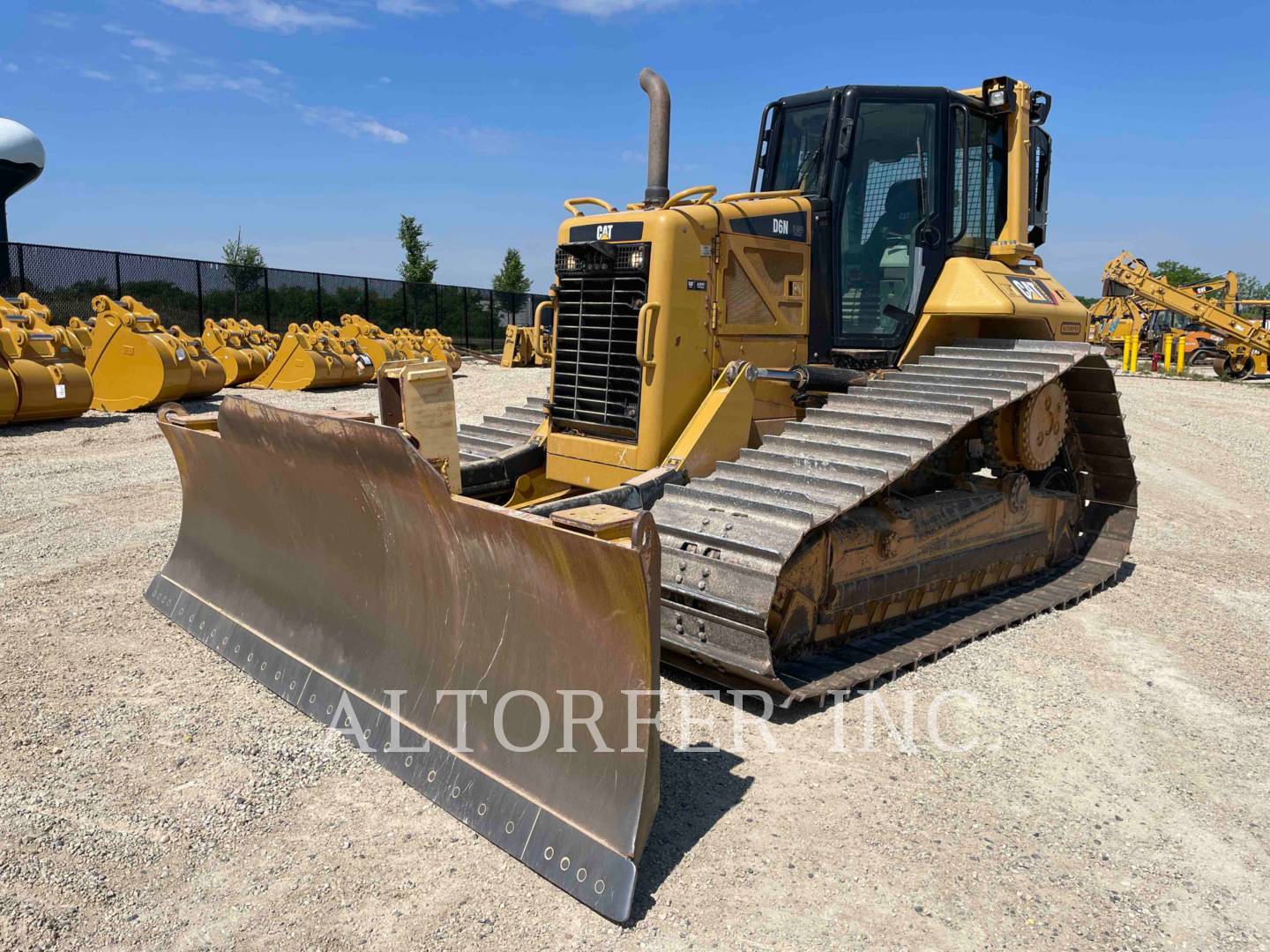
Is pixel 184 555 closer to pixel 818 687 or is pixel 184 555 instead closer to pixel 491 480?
pixel 491 480

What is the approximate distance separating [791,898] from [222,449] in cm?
360

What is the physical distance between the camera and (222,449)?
4.92 m

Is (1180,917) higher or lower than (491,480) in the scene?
lower

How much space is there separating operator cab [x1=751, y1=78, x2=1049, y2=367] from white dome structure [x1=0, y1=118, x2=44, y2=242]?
28.4m

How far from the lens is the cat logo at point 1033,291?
607 centimetres

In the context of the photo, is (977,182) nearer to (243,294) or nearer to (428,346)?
(428,346)

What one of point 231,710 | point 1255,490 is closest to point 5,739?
point 231,710

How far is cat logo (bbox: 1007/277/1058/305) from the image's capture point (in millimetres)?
6070

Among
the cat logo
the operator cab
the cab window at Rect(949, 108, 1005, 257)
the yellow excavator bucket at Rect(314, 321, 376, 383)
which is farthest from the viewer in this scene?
the yellow excavator bucket at Rect(314, 321, 376, 383)

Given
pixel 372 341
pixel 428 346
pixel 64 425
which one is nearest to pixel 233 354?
pixel 372 341

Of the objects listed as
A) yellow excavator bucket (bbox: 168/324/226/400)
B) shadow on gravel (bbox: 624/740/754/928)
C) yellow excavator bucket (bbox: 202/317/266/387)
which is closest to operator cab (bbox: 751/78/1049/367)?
shadow on gravel (bbox: 624/740/754/928)

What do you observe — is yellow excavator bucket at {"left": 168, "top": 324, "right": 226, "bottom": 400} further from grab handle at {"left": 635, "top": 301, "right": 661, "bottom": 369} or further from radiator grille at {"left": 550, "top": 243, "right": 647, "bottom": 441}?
grab handle at {"left": 635, "top": 301, "right": 661, "bottom": 369}

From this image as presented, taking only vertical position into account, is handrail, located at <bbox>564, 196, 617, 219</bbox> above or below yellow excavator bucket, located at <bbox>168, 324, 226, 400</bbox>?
above

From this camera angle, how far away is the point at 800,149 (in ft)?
20.0
